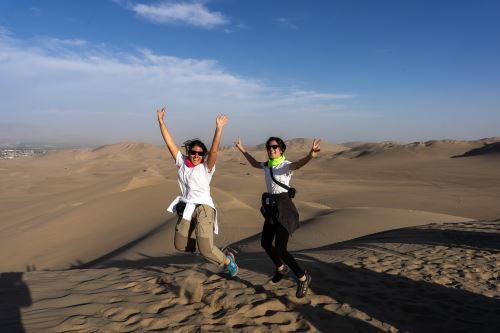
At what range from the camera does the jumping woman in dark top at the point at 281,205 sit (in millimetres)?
3943

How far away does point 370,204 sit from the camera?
19406 millimetres

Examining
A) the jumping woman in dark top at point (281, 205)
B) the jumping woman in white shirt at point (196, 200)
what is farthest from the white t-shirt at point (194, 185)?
the jumping woman in dark top at point (281, 205)

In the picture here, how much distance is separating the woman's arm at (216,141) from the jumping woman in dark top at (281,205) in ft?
1.95

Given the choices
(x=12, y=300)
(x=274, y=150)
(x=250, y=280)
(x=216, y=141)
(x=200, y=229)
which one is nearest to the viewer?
(x=216, y=141)

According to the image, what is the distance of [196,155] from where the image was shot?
3.99m

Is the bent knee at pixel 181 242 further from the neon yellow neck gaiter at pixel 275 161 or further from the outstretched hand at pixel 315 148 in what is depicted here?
the outstretched hand at pixel 315 148

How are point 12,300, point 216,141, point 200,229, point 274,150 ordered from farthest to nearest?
point 12,300 → point 274,150 → point 200,229 → point 216,141

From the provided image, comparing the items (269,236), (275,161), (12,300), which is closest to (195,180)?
(275,161)

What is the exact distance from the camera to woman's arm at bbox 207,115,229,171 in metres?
3.80

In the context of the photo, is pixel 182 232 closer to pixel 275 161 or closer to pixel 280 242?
pixel 280 242

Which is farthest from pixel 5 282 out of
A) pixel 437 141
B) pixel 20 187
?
pixel 437 141

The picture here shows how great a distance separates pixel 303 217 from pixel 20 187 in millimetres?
25877

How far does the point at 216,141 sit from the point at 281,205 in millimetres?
1011

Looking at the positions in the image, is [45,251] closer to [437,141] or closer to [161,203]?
[161,203]
